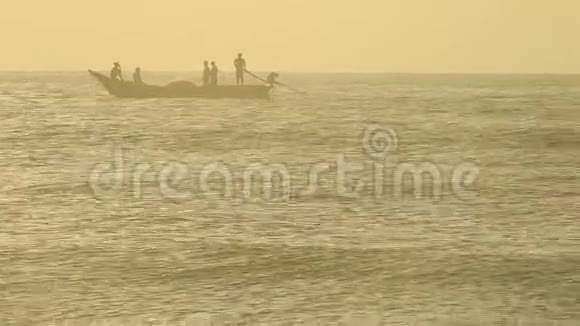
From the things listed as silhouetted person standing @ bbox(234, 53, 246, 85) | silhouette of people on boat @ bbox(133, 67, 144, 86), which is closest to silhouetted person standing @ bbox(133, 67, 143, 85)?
silhouette of people on boat @ bbox(133, 67, 144, 86)

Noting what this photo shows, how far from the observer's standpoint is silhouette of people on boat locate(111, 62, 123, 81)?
96 cm

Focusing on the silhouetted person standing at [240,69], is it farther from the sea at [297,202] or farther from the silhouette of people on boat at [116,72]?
the silhouette of people on boat at [116,72]

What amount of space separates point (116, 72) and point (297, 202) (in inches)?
11.9

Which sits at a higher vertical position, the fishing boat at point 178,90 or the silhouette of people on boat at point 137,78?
the silhouette of people on boat at point 137,78

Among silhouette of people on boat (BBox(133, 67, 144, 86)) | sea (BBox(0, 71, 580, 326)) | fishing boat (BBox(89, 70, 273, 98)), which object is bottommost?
sea (BBox(0, 71, 580, 326))

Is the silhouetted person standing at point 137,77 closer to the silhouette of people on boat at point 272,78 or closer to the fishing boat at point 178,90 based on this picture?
the fishing boat at point 178,90

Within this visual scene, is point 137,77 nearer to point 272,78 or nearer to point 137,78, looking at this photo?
point 137,78

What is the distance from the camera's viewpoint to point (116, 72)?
0.96 metres

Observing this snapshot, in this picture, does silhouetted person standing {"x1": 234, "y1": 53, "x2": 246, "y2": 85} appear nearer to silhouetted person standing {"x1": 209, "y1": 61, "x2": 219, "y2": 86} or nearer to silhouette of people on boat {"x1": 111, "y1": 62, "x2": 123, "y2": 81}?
silhouetted person standing {"x1": 209, "y1": 61, "x2": 219, "y2": 86}

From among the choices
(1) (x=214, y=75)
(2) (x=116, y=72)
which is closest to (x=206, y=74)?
(1) (x=214, y=75)

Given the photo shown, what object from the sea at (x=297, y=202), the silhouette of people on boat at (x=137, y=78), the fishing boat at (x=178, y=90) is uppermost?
the silhouette of people on boat at (x=137, y=78)

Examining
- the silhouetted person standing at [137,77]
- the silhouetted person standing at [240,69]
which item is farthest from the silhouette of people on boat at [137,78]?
the silhouetted person standing at [240,69]

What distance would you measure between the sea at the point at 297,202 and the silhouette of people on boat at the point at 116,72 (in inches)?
1.2

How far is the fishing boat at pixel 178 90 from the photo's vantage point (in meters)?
0.95
